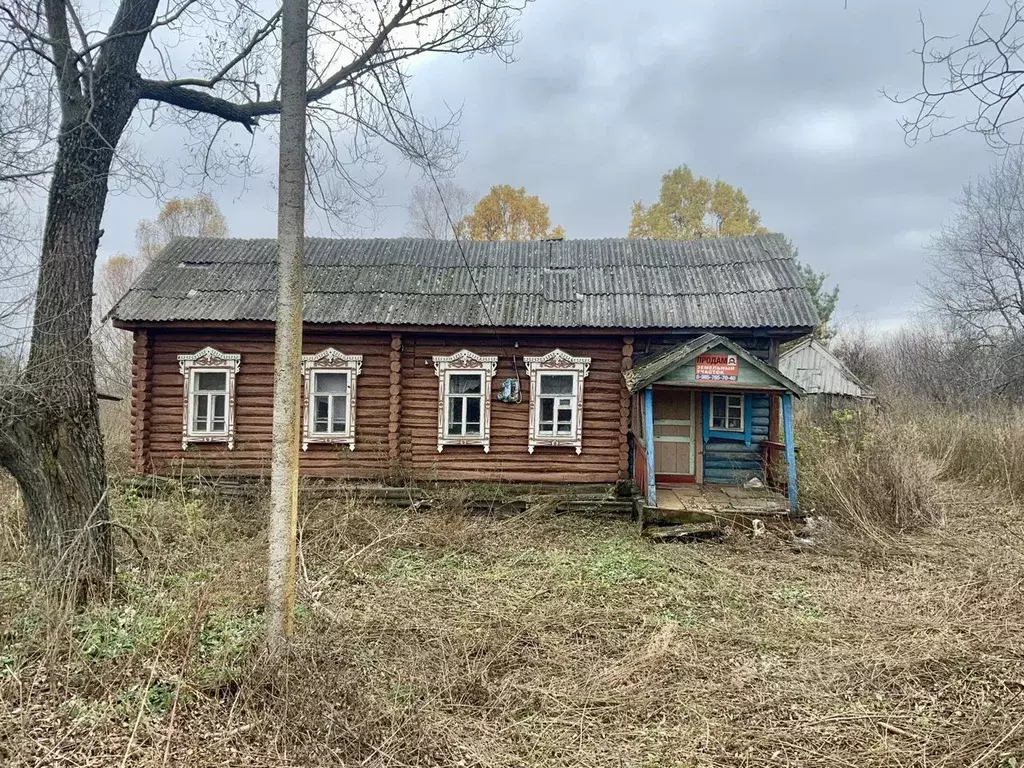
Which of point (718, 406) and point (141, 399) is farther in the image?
point (718, 406)

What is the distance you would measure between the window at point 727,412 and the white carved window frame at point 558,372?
251cm

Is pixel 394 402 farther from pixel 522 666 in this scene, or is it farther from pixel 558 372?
pixel 522 666

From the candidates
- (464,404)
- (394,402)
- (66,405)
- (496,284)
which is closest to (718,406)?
(464,404)

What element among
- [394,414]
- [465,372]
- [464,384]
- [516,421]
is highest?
[465,372]

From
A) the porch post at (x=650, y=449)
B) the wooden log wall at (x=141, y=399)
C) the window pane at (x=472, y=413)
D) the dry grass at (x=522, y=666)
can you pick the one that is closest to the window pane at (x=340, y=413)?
the window pane at (x=472, y=413)

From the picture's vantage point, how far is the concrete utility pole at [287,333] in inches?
171

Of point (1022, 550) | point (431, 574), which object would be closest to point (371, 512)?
point (431, 574)

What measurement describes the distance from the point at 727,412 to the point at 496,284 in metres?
5.09

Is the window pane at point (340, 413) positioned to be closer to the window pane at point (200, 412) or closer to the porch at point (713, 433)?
the window pane at point (200, 412)

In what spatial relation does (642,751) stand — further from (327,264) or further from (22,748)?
(327,264)

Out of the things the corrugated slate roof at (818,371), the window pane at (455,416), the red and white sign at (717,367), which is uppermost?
the corrugated slate roof at (818,371)

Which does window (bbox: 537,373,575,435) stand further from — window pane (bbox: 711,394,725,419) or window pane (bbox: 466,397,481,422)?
window pane (bbox: 711,394,725,419)

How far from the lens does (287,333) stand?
4.33m

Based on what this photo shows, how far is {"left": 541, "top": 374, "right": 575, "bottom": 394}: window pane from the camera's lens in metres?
11.0
